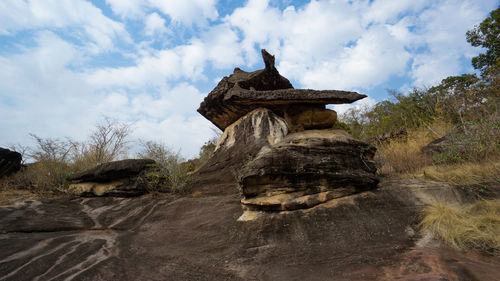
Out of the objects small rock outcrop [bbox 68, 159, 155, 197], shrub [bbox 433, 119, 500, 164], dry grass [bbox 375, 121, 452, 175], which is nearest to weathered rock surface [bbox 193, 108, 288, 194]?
small rock outcrop [bbox 68, 159, 155, 197]

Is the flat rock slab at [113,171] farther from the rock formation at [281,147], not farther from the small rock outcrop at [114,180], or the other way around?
the rock formation at [281,147]

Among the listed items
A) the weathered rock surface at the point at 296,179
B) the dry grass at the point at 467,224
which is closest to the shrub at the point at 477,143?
the dry grass at the point at 467,224

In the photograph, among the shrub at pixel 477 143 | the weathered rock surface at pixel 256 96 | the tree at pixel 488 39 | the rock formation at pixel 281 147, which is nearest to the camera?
the rock formation at pixel 281 147

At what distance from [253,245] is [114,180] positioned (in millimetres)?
5086

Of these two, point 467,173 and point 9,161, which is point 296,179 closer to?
Answer: point 467,173

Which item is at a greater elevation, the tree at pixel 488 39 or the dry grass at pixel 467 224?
the tree at pixel 488 39

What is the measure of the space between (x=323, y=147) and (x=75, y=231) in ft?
16.6

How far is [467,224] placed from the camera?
110 inches

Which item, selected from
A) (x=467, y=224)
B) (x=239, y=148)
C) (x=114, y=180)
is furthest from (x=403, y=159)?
(x=114, y=180)

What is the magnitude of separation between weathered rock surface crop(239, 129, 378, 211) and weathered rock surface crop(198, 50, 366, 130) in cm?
180

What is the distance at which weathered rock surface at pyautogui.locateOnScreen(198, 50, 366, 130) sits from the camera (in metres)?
5.54

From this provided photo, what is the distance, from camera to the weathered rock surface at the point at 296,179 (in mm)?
3842

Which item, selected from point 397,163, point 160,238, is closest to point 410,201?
point 397,163

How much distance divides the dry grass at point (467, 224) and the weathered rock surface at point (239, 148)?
11.7 feet
